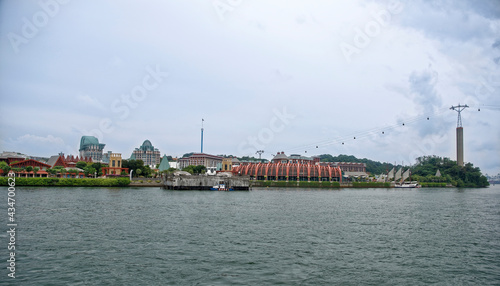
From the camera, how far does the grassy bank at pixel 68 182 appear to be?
314 feet

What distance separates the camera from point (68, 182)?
10050cm

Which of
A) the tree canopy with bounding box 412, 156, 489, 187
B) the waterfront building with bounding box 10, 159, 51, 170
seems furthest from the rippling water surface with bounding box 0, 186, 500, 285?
the tree canopy with bounding box 412, 156, 489, 187

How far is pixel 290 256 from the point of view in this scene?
80.9 feet

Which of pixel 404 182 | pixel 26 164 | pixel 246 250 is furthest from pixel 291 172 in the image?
pixel 246 250

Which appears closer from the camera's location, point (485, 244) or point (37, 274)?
point (37, 274)

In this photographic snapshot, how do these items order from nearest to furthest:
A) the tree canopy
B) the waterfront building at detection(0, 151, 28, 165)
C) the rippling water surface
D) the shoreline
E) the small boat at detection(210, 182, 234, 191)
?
the rippling water surface < the shoreline < the small boat at detection(210, 182, 234, 191) < the waterfront building at detection(0, 151, 28, 165) < the tree canopy

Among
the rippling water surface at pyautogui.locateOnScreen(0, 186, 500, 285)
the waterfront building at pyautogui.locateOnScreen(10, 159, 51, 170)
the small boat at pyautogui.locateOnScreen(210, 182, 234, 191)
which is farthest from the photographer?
the waterfront building at pyautogui.locateOnScreen(10, 159, 51, 170)

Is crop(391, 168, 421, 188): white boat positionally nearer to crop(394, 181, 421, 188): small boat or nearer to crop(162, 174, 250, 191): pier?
crop(394, 181, 421, 188): small boat

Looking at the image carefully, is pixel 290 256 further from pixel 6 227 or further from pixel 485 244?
pixel 6 227

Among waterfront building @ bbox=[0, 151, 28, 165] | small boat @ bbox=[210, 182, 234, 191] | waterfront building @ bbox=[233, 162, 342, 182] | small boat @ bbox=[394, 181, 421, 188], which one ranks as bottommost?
small boat @ bbox=[394, 181, 421, 188]

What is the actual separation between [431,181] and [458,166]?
18.2 meters

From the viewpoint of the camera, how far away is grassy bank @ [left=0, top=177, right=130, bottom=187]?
95.7 metres

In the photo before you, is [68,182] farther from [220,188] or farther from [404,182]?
[404,182]

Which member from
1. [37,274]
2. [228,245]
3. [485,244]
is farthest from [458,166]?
[37,274]
